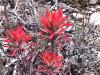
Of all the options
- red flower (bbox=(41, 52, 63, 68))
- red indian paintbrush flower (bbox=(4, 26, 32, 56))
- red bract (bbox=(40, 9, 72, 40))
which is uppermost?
red bract (bbox=(40, 9, 72, 40))

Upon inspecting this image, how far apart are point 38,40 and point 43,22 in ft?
1.91

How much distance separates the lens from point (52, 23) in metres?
1.87

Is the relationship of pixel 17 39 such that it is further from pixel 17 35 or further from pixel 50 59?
pixel 50 59

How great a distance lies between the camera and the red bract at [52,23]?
1837 millimetres

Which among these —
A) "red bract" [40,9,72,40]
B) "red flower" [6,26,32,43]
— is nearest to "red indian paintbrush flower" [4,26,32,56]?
"red flower" [6,26,32,43]

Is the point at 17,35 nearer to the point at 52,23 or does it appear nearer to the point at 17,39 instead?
the point at 17,39

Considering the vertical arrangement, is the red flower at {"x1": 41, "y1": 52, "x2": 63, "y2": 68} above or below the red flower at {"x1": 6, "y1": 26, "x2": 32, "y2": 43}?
below

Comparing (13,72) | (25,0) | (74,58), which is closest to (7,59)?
(13,72)

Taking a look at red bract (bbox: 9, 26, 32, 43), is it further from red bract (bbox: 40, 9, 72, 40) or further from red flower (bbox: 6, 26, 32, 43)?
red bract (bbox: 40, 9, 72, 40)

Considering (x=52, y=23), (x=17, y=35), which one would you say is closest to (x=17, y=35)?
(x=17, y=35)

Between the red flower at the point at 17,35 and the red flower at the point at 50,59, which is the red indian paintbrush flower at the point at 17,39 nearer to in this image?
the red flower at the point at 17,35

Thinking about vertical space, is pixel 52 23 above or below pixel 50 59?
above

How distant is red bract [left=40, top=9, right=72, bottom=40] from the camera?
6.03 feet

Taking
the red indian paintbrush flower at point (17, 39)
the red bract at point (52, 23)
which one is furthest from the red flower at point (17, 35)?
the red bract at point (52, 23)
